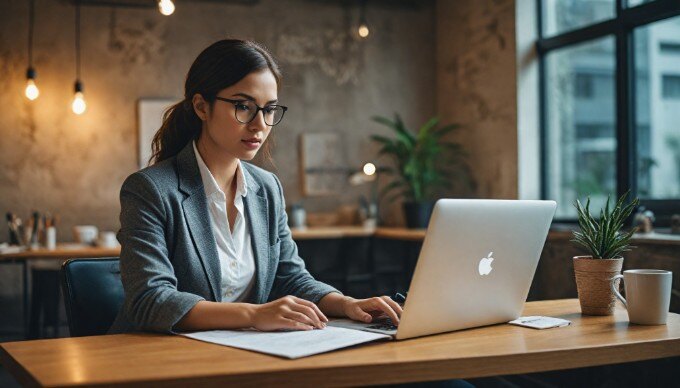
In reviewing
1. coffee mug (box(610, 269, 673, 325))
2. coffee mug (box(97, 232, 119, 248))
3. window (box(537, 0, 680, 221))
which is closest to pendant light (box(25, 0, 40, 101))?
coffee mug (box(97, 232, 119, 248))

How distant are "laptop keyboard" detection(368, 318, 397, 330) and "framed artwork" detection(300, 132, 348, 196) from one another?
463 cm

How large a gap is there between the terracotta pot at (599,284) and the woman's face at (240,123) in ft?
3.08

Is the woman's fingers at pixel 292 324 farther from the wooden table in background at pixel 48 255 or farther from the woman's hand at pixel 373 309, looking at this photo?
the wooden table in background at pixel 48 255

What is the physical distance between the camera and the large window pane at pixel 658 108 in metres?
4.41

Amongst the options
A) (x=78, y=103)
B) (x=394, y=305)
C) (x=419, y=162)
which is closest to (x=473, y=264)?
(x=394, y=305)

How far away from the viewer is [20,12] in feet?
18.7

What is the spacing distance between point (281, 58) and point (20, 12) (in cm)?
209

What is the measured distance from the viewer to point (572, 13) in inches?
208

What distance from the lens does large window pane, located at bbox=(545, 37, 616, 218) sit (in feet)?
16.2

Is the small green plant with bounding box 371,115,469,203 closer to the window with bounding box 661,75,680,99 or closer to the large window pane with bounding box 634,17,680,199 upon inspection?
the large window pane with bounding box 634,17,680,199

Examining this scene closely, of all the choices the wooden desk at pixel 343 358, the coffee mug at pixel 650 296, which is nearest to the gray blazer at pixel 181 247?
the wooden desk at pixel 343 358

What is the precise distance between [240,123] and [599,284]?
41.1 inches

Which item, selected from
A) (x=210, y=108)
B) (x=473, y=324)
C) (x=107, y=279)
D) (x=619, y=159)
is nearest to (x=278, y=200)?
(x=210, y=108)

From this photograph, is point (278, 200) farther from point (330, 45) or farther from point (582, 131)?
point (330, 45)
